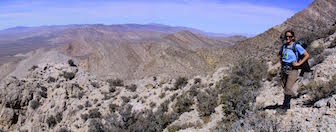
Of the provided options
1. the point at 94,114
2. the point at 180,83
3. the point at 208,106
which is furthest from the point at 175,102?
the point at 94,114

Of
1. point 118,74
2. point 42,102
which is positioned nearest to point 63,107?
point 42,102

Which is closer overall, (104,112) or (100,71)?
(104,112)

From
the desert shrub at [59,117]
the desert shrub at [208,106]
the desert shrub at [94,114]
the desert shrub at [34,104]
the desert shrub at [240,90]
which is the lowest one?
the desert shrub at [59,117]

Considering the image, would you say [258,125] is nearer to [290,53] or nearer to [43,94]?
[290,53]

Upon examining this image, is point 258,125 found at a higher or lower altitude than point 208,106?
higher

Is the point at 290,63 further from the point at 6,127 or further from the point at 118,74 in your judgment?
the point at 118,74

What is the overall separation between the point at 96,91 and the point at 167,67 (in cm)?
1097

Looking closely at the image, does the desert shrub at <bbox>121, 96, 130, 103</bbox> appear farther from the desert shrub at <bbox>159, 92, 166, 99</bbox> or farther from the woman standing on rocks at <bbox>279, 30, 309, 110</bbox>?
the woman standing on rocks at <bbox>279, 30, 309, 110</bbox>

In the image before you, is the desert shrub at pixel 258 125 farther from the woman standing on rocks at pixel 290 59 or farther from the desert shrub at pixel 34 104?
the desert shrub at pixel 34 104

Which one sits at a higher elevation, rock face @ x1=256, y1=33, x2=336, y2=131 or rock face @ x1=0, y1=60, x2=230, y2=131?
rock face @ x1=256, y1=33, x2=336, y2=131

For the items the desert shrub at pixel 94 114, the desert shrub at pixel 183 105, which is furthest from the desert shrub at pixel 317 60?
the desert shrub at pixel 94 114

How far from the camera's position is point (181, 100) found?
13023 millimetres

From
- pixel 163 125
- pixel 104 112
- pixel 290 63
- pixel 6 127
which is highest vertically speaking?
pixel 290 63

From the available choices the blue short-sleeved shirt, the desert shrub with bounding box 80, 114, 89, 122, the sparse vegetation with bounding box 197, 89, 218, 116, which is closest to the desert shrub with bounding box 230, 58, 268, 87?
the sparse vegetation with bounding box 197, 89, 218, 116
